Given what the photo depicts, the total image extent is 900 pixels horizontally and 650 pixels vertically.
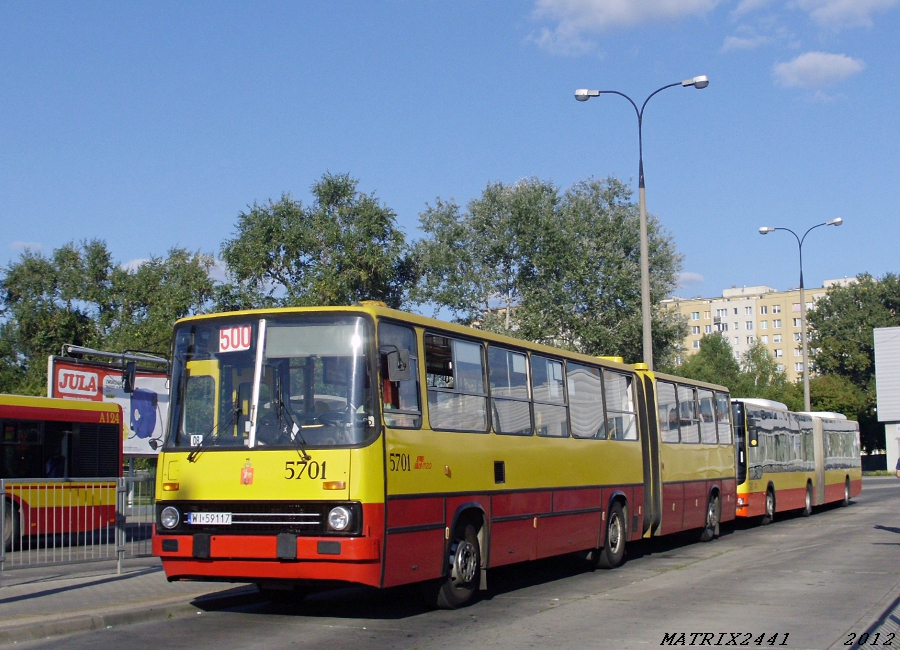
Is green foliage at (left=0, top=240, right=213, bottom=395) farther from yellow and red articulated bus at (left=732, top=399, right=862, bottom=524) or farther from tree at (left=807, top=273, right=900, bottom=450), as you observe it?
tree at (left=807, top=273, right=900, bottom=450)

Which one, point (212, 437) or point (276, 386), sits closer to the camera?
point (276, 386)

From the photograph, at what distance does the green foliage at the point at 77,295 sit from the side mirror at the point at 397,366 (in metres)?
52.7

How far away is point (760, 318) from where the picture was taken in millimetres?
141625

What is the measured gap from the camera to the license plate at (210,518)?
956 centimetres

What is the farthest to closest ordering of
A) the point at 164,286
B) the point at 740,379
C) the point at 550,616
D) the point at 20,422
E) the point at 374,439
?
the point at 740,379
the point at 164,286
the point at 20,422
the point at 550,616
the point at 374,439

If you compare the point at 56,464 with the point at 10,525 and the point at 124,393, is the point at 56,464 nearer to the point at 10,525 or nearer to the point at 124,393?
the point at 10,525

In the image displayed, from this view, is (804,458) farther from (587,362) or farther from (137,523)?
(137,523)

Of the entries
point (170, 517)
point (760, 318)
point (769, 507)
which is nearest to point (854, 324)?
point (760, 318)

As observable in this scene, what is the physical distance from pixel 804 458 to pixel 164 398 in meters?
17.9

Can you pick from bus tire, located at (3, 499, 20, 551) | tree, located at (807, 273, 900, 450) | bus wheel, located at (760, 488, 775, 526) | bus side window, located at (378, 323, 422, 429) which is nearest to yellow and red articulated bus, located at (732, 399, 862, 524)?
bus wheel, located at (760, 488, 775, 526)

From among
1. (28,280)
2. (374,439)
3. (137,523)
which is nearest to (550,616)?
(374,439)

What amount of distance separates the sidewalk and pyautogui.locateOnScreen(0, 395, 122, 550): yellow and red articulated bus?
626 mm

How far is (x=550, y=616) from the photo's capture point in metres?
10.2

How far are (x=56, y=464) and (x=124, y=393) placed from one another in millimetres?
6498
